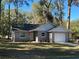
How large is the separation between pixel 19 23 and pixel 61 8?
17425 mm

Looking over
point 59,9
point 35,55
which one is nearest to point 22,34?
point 59,9

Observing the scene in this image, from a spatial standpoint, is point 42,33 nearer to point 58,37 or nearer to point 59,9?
point 58,37

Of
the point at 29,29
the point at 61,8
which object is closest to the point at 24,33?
the point at 29,29

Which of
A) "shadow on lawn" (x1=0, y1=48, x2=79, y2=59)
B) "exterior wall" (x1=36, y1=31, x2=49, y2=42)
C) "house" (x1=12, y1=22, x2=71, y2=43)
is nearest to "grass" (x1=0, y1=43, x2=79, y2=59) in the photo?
"shadow on lawn" (x1=0, y1=48, x2=79, y2=59)

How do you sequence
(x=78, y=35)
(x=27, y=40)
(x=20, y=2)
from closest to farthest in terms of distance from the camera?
(x=20, y=2) < (x=27, y=40) < (x=78, y=35)

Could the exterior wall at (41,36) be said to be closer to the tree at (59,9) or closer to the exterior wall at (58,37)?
the exterior wall at (58,37)

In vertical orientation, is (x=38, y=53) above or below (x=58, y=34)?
below

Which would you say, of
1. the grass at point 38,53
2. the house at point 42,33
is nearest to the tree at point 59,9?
the house at point 42,33

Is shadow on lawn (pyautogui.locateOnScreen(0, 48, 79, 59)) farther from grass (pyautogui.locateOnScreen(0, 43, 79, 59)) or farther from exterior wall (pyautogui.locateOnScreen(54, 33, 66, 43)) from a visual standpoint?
exterior wall (pyautogui.locateOnScreen(54, 33, 66, 43))

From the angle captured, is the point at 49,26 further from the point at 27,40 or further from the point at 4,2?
the point at 4,2

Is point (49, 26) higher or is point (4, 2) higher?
point (4, 2)

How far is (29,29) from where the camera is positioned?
2566 inches

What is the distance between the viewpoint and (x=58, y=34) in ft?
205

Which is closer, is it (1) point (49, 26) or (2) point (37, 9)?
(1) point (49, 26)
